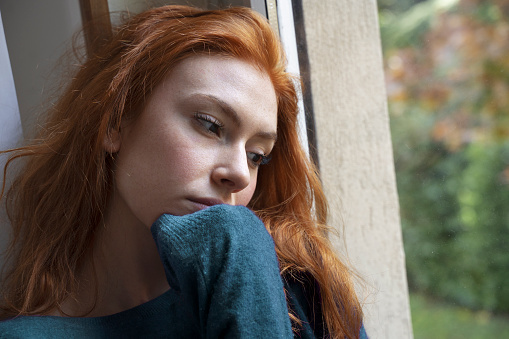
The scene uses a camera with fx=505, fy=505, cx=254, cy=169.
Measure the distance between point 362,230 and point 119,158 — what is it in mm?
678

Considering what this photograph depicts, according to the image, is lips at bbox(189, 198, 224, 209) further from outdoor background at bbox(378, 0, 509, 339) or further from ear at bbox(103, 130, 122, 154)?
outdoor background at bbox(378, 0, 509, 339)

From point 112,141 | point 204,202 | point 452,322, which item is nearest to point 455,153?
point 452,322

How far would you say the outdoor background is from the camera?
1.14m

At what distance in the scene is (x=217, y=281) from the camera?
86 cm

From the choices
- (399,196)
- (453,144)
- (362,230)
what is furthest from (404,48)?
(362,230)

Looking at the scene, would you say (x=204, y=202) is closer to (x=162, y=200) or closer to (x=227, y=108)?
(x=162, y=200)

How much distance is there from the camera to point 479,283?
3.83 feet

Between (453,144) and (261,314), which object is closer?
(261,314)

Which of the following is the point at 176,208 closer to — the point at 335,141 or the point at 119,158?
the point at 119,158

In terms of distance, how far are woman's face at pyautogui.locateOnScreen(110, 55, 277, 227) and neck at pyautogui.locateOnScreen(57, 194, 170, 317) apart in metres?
0.08

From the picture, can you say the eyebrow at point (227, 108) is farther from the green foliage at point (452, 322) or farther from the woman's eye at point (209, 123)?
the green foliage at point (452, 322)

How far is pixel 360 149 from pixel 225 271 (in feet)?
2.11

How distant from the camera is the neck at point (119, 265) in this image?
109cm

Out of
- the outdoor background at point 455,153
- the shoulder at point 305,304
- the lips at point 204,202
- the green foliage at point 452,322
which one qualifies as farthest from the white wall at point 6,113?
the green foliage at point 452,322
